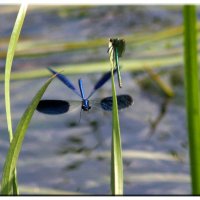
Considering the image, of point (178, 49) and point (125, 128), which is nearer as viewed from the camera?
point (125, 128)

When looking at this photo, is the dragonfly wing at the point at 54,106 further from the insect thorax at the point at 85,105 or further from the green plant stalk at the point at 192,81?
the green plant stalk at the point at 192,81

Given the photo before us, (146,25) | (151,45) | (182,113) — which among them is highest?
(146,25)

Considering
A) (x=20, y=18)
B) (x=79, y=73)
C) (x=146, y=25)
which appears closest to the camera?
(x=20, y=18)

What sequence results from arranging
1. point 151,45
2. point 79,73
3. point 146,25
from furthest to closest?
1. point 146,25
2. point 151,45
3. point 79,73

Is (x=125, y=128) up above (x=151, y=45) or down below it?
below

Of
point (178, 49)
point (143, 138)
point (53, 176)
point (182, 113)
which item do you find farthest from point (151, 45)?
point (53, 176)

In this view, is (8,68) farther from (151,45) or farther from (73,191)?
(151,45)

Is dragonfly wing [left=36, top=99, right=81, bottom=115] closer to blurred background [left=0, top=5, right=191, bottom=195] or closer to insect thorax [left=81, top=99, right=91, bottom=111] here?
insect thorax [left=81, top=99, right=91, bottom=111]
